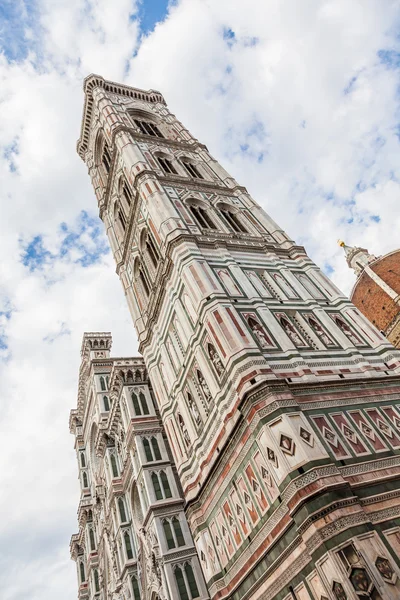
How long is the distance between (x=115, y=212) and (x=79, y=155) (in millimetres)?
10134

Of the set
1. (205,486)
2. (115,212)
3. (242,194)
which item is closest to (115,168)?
(115,212)

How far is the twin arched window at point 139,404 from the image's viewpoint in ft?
70.5

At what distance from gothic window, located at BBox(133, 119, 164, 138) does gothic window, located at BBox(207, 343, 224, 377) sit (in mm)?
18422

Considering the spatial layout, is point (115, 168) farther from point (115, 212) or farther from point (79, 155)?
point (79, 155)

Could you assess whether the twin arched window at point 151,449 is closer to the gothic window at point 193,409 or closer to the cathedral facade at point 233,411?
the cathedral facade at point 233,411

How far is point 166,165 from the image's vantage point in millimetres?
23406

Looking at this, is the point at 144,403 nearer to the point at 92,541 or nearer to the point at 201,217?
the point at 201,217

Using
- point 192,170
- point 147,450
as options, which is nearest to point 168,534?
point 147,450

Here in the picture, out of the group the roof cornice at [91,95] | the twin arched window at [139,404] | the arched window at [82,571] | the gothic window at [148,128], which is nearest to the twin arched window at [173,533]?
the twin arched window at [139,404]

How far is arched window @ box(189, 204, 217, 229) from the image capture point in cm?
1891

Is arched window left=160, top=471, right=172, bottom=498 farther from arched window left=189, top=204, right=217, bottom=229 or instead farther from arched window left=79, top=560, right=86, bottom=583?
arched window left=79, top=560, right=86, bottom=583

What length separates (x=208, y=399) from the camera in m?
13.2

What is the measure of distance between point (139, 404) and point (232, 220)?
387 inches

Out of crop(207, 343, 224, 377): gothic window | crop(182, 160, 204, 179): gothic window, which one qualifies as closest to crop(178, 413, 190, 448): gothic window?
crop(207, 343, 224, 377): gothic window
